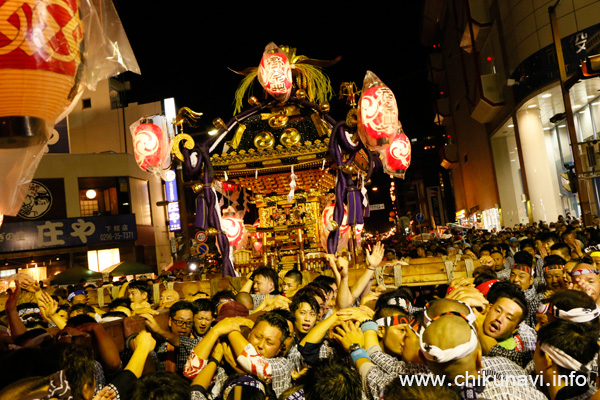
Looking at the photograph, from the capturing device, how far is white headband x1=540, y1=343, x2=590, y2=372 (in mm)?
2674

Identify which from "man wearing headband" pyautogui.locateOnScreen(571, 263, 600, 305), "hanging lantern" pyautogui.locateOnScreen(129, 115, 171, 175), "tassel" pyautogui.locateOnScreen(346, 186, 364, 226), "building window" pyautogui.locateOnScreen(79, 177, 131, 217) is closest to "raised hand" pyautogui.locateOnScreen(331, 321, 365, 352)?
"man wearing headband" pyautogui.locateOnScreen(571, 263, 600, 305)

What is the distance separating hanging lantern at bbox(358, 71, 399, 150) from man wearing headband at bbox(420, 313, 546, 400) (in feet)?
25.6

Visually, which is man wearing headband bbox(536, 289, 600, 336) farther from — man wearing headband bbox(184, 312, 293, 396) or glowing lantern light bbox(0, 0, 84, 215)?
glowing lantern light bbox(0, 0, 84, 215)

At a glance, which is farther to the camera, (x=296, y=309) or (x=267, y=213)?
(x=267, y=213)

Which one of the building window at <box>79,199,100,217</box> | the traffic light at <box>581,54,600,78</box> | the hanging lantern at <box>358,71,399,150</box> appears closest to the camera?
the traffic light at <box>581,54,600,78</box>

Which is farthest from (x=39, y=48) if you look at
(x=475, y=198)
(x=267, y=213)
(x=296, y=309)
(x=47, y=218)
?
(x=475, y=198)

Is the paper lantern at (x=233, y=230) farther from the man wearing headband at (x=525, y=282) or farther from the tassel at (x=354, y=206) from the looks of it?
the man wearing headband at (x=525, y=282)

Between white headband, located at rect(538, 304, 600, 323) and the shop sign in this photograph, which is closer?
white headband, located at rect(538, 304, 600, 323)

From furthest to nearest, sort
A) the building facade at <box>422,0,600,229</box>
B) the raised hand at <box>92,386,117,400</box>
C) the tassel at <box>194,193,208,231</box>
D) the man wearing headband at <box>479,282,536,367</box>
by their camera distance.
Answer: the building facade at <box>422,0,600,229</box>, the tassel at <box>194,193,208,231</box>, the man wearing headband at <box>479,282,536,367</box>, the raised hand at <box>92,386,117,400</box>

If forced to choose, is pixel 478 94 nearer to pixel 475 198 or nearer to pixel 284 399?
pixel 475 198

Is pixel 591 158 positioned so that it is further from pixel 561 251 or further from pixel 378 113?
pixel 561 251

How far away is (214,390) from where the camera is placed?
3.60 m

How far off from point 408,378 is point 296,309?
1607mm

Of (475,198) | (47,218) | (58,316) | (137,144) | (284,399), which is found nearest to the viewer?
(284,399)
